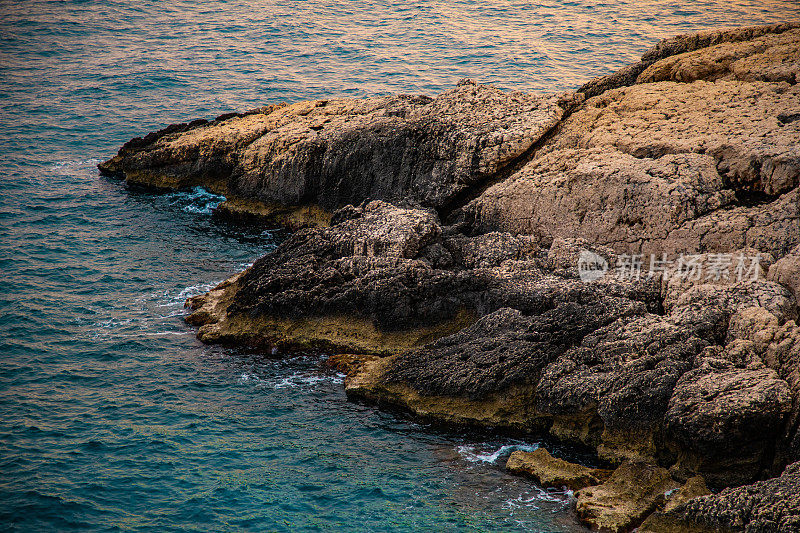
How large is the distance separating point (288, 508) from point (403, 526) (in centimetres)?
350

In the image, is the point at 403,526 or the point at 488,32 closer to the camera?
the point at 403,526

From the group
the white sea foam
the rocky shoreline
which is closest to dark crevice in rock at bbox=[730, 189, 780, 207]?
the rocky shoreline

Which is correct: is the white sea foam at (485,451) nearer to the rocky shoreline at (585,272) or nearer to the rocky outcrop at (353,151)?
the rocky shoreline at (585,272)

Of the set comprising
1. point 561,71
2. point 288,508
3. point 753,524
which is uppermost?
point 561,71

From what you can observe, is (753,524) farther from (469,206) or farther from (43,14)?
(43,14)

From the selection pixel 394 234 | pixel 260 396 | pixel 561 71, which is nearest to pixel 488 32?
pixel 561 71

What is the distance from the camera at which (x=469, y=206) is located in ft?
107

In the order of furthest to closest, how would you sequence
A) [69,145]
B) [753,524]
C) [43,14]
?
[43,14]
[69,145]
[753,524]
